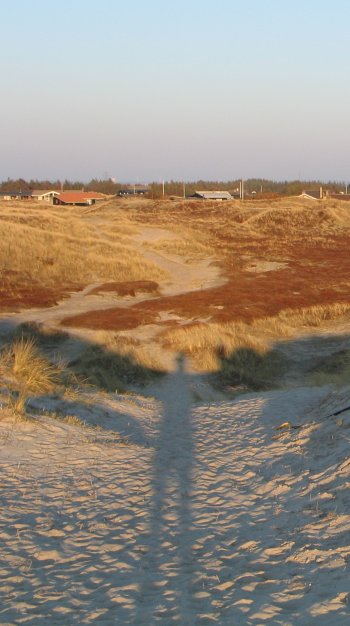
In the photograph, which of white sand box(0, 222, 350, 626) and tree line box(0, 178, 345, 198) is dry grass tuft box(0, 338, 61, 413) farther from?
tree line box(0, 178, 345, 198)

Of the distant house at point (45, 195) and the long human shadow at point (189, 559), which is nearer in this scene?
the long human shadow at point (189, 559)

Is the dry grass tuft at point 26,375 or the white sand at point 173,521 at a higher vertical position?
the dry grass tuft at point 26,375

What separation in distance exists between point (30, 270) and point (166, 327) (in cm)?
1372

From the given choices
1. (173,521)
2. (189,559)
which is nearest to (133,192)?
(173,521)

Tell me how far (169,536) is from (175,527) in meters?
0.28

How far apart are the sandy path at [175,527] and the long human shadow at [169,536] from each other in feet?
0.06

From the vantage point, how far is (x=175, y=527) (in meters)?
7.11

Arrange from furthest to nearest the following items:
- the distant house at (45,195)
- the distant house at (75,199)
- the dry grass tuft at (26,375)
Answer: the distant house at (45,195), the distant house at (75,199), the dry grass tuft at (26,375)

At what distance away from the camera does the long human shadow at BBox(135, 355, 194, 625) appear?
5.19m

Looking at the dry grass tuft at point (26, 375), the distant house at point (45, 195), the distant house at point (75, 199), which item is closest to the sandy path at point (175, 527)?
the dry grass tuft at point (26, 375)

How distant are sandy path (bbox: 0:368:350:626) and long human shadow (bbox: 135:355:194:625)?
0.02m

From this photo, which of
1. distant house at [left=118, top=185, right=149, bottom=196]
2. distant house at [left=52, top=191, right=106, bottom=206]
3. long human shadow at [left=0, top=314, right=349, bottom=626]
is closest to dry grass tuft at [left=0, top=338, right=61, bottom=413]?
long human shadow at [left=0, top=314, right=349, bottom=626]

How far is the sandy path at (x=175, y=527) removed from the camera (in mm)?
5137

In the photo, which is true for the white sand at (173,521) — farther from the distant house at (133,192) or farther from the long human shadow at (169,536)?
the distant house at (133,192)
